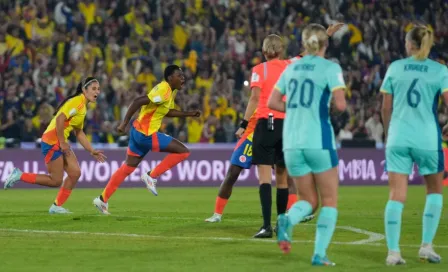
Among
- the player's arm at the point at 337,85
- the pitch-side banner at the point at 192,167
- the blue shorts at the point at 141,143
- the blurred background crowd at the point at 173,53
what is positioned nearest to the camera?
the player's arm at the point at 337,85

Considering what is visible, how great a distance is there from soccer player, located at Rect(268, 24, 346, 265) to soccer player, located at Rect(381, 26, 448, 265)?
0.62 meters

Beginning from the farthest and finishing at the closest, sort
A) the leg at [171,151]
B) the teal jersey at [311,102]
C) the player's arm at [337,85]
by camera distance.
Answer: the leg at [171,151] < the teal jersey at [311,102] < the player's arm at [337,85]

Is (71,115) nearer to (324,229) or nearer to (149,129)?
(149,129)

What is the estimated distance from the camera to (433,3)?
35.7m

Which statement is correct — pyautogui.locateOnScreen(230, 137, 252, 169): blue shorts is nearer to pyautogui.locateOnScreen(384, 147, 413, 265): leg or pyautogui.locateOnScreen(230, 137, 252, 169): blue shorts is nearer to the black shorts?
the black shorts

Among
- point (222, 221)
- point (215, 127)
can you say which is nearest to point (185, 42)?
point (215, 127)

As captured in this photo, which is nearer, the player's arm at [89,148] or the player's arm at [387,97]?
the player's arm at [387,97]

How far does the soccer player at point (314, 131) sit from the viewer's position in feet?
30.3

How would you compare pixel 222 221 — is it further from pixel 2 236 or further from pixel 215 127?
pixel 215 127

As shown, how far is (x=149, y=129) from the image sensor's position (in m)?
15.9

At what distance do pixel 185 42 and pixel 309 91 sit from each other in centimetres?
2089

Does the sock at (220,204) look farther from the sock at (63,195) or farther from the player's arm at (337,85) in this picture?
the player's arm at (337,85)

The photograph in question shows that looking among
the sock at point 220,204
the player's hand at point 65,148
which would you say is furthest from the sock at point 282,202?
the player's hand at point 65,148

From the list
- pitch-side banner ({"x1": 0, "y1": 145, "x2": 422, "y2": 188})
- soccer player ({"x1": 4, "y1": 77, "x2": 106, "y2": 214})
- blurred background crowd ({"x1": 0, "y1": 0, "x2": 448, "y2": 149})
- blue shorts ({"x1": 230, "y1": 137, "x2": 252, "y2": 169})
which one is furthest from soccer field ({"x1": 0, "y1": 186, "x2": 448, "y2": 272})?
blurred background crowd ({"x1": 0, "y1": 0, "x2": 448, "y2": 149})
